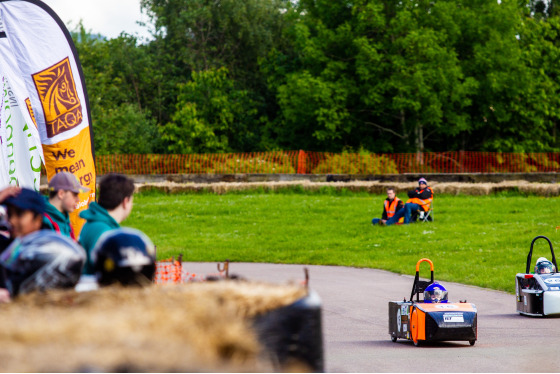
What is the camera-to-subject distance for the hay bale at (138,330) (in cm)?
301

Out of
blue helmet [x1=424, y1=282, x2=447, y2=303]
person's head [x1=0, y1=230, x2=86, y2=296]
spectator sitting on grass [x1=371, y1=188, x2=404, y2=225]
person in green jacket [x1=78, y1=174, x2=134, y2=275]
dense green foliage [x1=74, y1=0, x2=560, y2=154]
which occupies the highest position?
dense green foliage [x1=74, y1=0, x2=560, y2=154]

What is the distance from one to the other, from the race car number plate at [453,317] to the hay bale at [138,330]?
633 cm

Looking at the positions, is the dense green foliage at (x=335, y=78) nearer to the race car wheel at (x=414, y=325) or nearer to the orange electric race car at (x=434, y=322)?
the orange electric race car at (x=434, y=322)

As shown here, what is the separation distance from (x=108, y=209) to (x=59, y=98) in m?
6.56

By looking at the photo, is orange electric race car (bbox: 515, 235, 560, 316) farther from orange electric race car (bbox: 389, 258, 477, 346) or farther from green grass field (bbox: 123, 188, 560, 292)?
green grass field (bbox: 123, 188, 560, 292)

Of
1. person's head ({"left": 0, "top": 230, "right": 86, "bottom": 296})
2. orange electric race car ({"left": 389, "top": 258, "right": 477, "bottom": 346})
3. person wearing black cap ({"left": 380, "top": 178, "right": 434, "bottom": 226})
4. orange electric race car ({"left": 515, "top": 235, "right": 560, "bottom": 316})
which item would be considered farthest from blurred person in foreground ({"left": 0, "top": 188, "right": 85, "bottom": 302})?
person wearing black cap ({"left": 380, "top": 178, "right": 434, "bottom": 226})

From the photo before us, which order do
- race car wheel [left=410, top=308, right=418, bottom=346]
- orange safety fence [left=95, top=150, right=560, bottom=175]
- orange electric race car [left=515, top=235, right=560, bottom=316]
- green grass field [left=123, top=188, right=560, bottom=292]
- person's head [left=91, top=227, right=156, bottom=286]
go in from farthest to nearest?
1. orange safety fence [left=95, top=150, right=560, bottom=175]
2. green grass field [left=123, top=188, right=560, bottom=292]
3. orange electric race car [left=515, top=235, right=560, bottom=316]
4. race car wheel [left=410, top=308, right=418, bottom=346]
5. person's head [left=91, top=227, right=156, bottom=286]

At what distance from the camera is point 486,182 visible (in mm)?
32656

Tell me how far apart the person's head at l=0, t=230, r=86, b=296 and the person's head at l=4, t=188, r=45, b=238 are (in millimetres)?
486

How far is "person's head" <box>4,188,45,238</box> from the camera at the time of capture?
431 cm

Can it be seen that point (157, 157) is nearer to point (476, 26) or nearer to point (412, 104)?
point (412, 104)

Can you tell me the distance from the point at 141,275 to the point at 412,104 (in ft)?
130

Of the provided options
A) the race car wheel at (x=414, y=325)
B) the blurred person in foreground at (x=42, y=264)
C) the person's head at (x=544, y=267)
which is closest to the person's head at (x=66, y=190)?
the blurred person in foreground at (x=42, y=264)

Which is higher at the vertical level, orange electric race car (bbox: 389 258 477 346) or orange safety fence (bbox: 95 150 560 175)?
orange safety fence (bbox: 95 150 560 175)
